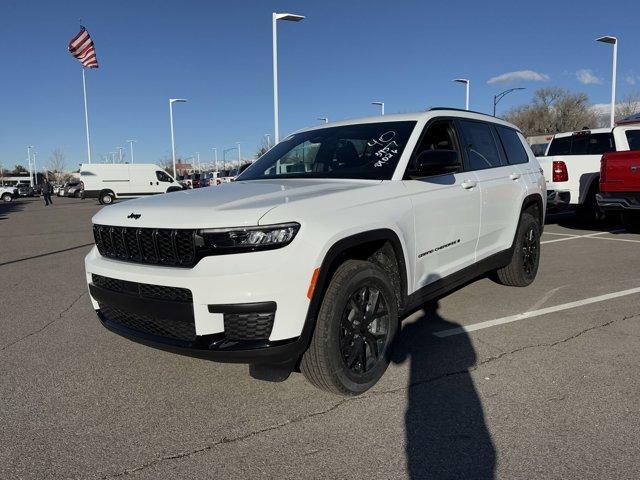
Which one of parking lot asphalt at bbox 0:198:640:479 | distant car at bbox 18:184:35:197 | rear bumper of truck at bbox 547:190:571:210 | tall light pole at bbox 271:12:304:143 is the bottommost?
distant car at bbox 18:184:35:197

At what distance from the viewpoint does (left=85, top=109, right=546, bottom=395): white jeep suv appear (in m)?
2.73

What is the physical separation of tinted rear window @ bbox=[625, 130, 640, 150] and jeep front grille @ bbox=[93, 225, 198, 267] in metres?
10.9

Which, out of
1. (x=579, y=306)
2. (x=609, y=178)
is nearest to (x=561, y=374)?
(x=579, y=306)

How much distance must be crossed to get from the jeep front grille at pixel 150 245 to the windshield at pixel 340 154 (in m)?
1.50

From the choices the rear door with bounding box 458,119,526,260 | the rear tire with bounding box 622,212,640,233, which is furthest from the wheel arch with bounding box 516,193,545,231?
the rear tire with bounding box 622,212,640,233

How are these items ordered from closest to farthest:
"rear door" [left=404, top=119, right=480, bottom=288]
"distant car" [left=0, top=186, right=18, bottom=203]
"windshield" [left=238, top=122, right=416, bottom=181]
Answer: "rear door" [left=404, top=119, right=480, bottom=288]
"windshield" [left=238, top=122, right=416, bottom=181]
"distant car" [left=0, top=186, right=18, bottom=203]

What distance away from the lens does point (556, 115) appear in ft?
227

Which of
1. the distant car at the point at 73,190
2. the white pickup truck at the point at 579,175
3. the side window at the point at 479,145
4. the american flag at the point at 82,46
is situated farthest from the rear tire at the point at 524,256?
the distant car at the point at 73,190

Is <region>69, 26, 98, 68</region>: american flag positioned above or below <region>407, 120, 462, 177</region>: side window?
above

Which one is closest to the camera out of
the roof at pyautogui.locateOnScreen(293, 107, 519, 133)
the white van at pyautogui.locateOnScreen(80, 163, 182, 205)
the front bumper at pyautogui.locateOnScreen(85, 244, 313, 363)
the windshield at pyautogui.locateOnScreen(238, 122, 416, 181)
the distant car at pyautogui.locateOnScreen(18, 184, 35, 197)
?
the front bumper at pyautogui.locateOnScreen(85, 244, 313, 363)

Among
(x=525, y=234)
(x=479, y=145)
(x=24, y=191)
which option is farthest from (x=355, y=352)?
(x=24, y=191)

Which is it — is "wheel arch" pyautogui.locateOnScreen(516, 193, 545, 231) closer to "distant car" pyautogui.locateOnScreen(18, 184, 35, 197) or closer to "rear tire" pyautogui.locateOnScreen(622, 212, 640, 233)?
"rear tire" pyautogui.locateOnScreen(622, 212, 640, 233)

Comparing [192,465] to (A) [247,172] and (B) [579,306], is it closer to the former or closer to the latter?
(A) [247,172]

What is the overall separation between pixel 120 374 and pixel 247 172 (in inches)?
80.7
